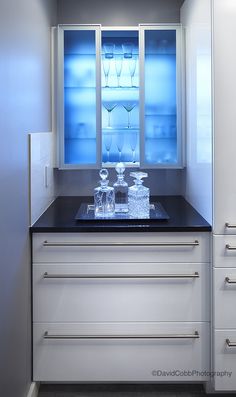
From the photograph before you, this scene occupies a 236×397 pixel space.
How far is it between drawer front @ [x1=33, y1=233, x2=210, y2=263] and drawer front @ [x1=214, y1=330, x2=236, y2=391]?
15.3 inches

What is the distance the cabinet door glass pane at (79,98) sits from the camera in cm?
294

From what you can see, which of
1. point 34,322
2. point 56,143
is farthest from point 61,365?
point 56,143

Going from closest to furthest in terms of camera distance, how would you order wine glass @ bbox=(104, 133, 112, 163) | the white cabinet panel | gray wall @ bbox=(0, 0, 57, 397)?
gray wall @ bbox=(0, 0, 57, 397)
the white cabinet panel
wine glass @ bbox=(104, 133, 112, 163)

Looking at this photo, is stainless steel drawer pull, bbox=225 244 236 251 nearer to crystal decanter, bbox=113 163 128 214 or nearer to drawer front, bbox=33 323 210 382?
drawer front, bbox=33 323 210 382

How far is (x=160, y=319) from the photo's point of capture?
2.29 metres

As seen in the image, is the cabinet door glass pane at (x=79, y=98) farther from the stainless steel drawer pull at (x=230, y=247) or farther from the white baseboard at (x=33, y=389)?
the white baseboard at (x=33, y=389)

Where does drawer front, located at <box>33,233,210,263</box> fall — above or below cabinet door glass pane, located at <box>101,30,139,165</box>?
below

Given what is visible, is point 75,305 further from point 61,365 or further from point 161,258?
point 161,258

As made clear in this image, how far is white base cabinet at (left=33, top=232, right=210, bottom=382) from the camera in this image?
2262 millimetres

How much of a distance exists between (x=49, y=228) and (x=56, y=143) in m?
0.93

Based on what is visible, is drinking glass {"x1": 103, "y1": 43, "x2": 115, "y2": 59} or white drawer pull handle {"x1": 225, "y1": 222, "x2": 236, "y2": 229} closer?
white drawer pull handle {"x1": 225, "y1": 222, "x2": 236, "y2": 229}

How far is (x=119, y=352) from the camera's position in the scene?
2291 millimetres

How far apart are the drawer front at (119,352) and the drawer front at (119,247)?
345 millimetres

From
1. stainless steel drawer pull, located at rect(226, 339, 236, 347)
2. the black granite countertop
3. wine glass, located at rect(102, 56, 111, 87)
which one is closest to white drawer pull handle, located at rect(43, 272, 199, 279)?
the black granite countertop
